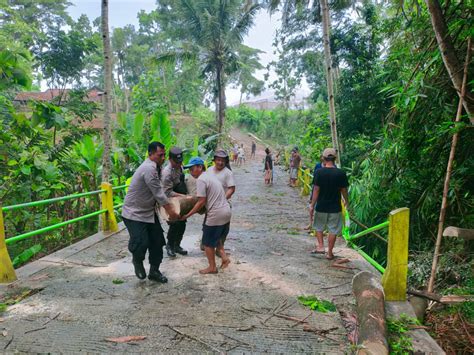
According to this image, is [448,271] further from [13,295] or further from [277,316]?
[13,295]

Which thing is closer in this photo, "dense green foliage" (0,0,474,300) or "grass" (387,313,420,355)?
"grass" (387,313,420,355)

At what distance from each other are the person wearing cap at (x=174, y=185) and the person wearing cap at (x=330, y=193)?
6.61 ft

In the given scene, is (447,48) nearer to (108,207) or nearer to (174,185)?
(174,185)

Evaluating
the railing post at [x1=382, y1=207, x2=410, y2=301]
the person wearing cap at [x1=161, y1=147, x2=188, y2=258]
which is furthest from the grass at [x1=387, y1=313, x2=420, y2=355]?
the person wearing cap at [x1=161, y1=147, x2=188, y2=258]

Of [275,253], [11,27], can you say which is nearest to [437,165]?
[275,253]

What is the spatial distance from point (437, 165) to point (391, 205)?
4.88 feet

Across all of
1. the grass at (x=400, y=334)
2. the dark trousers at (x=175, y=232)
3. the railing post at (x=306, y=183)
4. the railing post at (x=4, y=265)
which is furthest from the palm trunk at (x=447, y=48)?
the railing post at (x=306, y=183)

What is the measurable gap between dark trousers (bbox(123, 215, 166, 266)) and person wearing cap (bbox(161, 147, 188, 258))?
0.77 meters

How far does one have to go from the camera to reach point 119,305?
12.2 ft

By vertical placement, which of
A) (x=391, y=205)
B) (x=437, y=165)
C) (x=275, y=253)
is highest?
(x=437, y=165)

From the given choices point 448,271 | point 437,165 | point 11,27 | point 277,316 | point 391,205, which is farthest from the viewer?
point 11,27

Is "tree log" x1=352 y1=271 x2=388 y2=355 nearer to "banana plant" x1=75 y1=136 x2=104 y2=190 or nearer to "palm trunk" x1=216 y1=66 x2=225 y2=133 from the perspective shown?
"banana plant" x1=75 y1=136 x2=104 y2=190

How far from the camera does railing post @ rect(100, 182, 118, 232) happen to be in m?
6.85

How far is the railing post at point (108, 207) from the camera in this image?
6.85m
